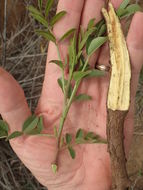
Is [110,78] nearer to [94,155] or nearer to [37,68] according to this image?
[94,155]

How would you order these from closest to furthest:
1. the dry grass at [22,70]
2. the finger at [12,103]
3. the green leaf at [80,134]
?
1. the finger at [12,103]
2. the green leaf at [80,134]
3. the dry grass at [22,70]

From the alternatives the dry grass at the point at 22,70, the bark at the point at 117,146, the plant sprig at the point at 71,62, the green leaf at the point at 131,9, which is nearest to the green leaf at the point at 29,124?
the plant sprig at the point at 71,62

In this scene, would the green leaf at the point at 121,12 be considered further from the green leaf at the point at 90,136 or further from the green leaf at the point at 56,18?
the green leaf at the point at 90,136

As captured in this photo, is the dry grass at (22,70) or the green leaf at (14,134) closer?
the green leaf at (14,134)

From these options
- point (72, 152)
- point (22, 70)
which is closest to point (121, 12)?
point (72, 152)

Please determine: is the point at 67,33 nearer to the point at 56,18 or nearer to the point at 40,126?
the point at 56,18

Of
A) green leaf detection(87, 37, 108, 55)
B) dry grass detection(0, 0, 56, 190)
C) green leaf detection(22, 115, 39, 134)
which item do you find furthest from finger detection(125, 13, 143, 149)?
dry grass detection(0, 0, 56, 190)
